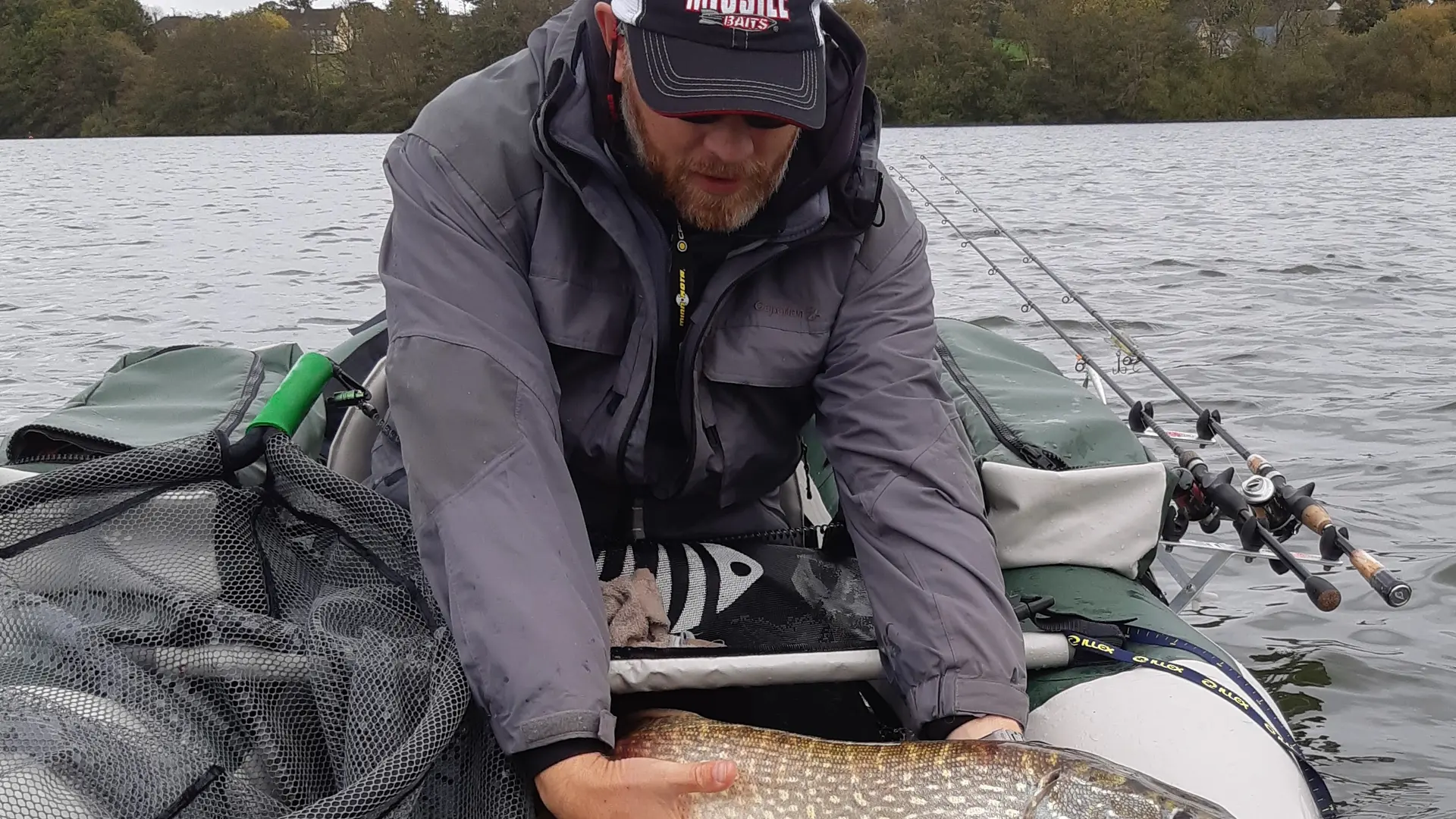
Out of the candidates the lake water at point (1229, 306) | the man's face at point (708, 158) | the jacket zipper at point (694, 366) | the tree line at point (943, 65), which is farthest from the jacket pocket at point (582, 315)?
the tree line at point (943, 65)

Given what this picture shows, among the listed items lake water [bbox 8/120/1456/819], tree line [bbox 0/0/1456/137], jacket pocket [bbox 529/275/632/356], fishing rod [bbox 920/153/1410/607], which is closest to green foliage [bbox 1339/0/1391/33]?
tree line [bbox 0/0/1456/137]

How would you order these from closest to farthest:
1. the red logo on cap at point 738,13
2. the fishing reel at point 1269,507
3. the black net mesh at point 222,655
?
1. the black net mesh at point 222,655
2. the red logo on cap at point 738,13
3. the fishing reel at point 1269,507

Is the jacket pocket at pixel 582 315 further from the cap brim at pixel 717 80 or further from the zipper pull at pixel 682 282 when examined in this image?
the cap brim at pixel 717 80

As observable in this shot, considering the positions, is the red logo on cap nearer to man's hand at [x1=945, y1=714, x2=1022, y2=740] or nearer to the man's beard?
the man's beard

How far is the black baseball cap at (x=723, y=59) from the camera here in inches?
95.2

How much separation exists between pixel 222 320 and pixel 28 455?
8303 mm

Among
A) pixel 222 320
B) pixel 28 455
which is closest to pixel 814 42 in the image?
pixel 28 455

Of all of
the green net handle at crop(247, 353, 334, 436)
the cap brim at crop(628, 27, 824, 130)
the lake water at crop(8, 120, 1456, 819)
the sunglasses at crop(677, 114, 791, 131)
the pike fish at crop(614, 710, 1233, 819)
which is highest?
the cap brim at crop(628, 27, 824, 130)

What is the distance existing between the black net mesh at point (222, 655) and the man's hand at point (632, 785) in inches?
4.3

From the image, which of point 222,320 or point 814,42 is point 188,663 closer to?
point 814,42

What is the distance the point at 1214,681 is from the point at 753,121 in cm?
148

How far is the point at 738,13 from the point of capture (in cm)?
248

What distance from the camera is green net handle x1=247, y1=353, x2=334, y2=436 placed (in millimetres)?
2539

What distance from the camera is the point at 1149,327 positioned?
384 inches
